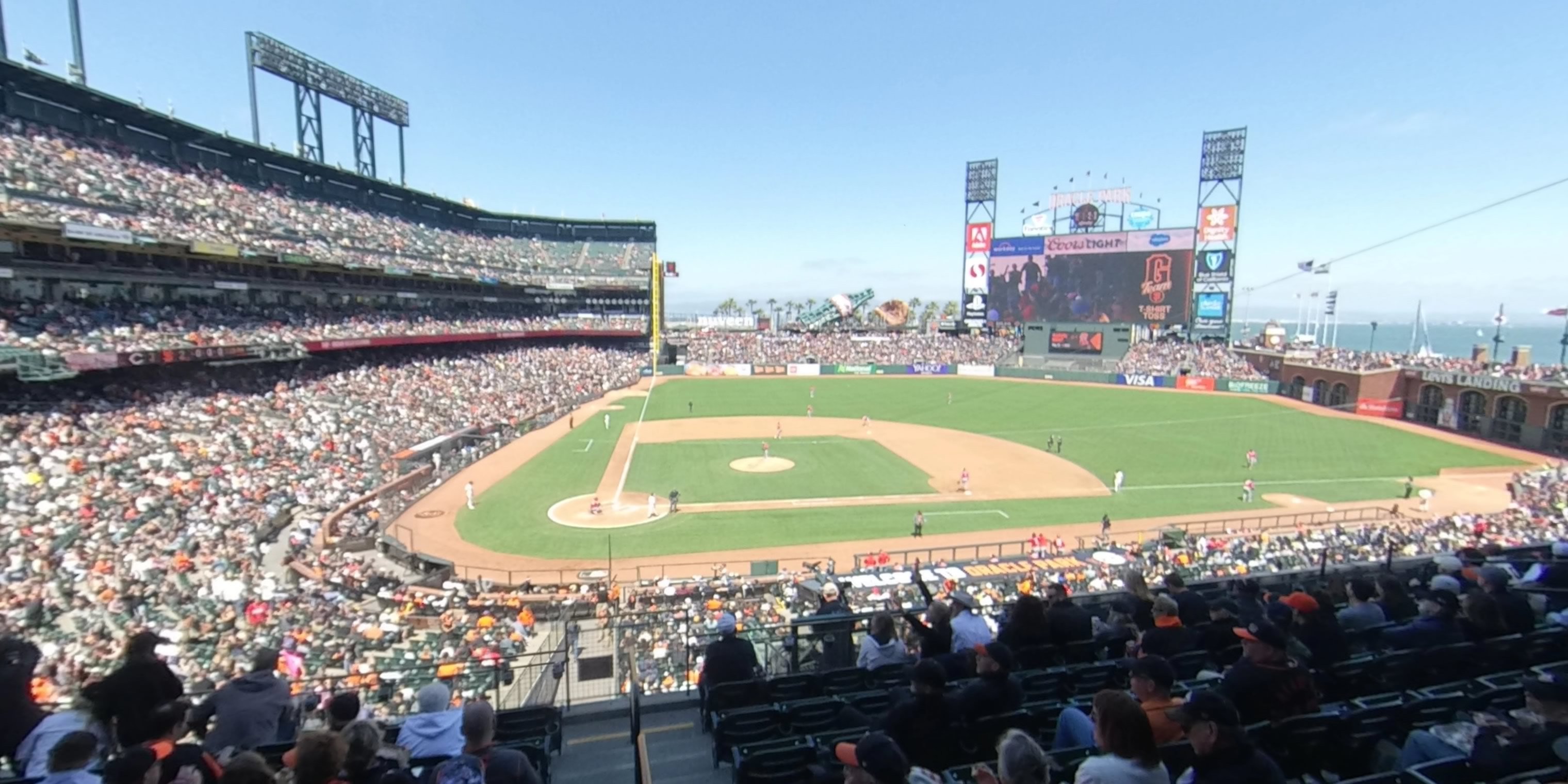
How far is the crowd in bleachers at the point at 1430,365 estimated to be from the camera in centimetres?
4150

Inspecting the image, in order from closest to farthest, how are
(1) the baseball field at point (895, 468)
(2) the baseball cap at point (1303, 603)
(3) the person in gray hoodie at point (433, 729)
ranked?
(3) the person in gray hoodie at point (433, 729), (2) the baseball cap at point (1303, 603), (1) the baseball field at point (895, 468)

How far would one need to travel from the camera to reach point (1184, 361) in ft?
220

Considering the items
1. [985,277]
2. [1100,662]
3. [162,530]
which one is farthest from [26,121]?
[985,277]

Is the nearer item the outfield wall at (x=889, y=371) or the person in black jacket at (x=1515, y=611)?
the person in black jacket at (x=1515, y=611)

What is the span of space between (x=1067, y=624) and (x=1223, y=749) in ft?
11.4

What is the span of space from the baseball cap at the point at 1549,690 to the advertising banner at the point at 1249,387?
66195 millimetres

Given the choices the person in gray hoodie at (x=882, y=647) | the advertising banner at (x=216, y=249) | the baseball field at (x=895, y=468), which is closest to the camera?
the person in gray hoodie at (x=882, y=647)

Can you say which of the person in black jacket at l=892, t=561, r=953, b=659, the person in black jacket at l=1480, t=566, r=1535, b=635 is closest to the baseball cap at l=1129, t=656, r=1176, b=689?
the person in black jacket at l=892, t=561, r=953, b=659

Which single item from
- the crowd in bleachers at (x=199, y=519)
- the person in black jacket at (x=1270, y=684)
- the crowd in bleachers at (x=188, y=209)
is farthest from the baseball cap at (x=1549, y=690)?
the crowd in bleachers at (x=188, y=209)

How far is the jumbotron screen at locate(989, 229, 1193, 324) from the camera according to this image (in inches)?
2603

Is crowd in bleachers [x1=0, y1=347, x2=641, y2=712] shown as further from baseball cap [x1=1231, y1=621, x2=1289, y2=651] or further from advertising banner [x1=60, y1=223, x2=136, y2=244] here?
baseball cap [x1=1231, y1=621, x2=1289, y2=651]

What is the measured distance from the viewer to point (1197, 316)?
6762 cm

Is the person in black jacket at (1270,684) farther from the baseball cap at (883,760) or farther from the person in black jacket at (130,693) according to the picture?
the person in black jacket at (130,693)

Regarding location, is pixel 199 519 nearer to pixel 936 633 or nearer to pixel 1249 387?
pixel 936 633
